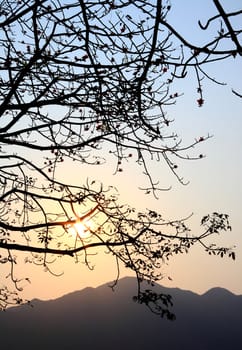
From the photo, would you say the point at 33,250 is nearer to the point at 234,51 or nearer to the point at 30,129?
the point at 30,129

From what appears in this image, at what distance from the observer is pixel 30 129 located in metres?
10.1

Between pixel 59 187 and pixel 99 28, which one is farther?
pixel 59 187

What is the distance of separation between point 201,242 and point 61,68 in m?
4.55

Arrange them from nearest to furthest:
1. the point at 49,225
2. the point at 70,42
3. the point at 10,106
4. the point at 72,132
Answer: the point at 70,42, the point at 10,106, the point at 72,132, the point at 49,225

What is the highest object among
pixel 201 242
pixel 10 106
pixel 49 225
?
pixel 10 106

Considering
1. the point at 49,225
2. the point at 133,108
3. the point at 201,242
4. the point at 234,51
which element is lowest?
the point at 234,51

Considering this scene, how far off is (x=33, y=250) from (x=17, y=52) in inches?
154

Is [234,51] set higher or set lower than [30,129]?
lower

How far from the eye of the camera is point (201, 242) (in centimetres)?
1030

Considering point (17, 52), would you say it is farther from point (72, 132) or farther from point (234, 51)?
point (234, 51)

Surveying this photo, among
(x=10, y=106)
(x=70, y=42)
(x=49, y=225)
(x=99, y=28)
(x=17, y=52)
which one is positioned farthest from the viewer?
(x=49, y=225)

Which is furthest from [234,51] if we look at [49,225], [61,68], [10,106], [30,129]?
[49,225]

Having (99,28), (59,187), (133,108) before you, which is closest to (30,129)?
(59,187)

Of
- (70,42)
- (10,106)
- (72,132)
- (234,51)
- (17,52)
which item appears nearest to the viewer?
(234,51)
